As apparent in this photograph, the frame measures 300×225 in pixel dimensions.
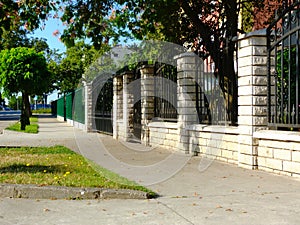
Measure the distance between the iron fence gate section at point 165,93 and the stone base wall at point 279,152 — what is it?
4.45 m

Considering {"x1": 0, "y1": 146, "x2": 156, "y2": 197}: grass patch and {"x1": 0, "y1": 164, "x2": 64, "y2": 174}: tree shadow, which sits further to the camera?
{"x1": 0, "y1": 164, "x2": 64, "y2": 174}: tree shadow

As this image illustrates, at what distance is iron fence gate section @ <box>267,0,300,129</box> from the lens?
8734 mm

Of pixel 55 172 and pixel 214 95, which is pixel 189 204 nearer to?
pixel 55 172

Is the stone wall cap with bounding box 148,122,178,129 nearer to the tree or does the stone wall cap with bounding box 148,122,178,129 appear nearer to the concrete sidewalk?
the concrete sidewalk

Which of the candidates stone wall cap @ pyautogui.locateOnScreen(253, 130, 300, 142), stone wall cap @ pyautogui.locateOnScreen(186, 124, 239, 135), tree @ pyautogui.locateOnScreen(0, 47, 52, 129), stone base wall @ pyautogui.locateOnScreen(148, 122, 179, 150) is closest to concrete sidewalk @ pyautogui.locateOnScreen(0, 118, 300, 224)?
stone wall cap @ pyautogui.locateOnScreen(253, 130, 300, 142)

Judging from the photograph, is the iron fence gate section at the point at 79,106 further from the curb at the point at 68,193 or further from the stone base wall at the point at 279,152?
the curb at the point at 68,193

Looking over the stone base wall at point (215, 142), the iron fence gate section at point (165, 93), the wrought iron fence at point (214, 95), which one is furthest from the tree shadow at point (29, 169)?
the iron fence gate section at point (165, 93)

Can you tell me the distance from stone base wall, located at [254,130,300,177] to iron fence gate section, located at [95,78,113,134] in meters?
11.5

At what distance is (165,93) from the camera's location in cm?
1446

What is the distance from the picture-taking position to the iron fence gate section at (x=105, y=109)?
2059cm

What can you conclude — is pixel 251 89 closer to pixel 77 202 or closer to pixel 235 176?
pixel 235 176

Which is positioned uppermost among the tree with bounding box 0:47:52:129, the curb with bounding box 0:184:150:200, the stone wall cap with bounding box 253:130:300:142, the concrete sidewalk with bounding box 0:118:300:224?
the tree with bounding box 0:47:52:129

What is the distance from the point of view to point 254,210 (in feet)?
19.5

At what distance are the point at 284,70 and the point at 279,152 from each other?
169 centimetres
